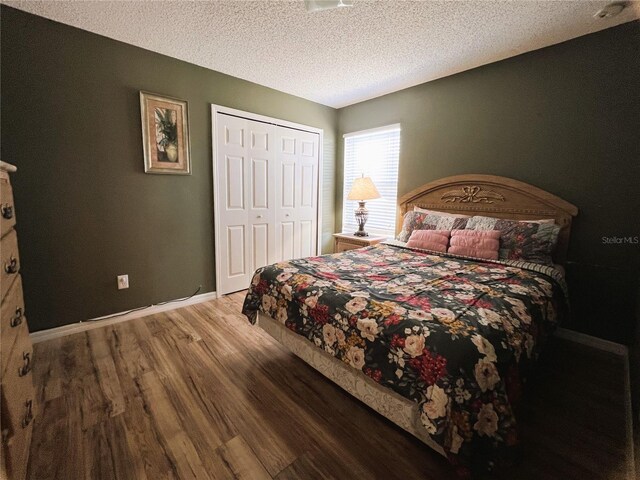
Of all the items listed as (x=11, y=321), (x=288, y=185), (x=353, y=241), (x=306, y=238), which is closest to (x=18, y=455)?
(x=11, y=321)

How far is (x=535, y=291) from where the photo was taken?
1660mm

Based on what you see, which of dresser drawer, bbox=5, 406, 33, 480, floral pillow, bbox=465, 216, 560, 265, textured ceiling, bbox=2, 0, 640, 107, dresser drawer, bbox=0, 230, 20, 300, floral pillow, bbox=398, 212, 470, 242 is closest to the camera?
dresser drawer, bbox=5, 406, 33, 480

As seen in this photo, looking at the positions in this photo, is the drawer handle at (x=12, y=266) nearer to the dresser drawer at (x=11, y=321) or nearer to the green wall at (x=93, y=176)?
the dresser drawer at (x=11, y=321)

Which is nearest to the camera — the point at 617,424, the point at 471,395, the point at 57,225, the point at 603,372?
the point at 471,395

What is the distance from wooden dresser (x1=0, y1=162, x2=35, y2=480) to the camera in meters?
0.99

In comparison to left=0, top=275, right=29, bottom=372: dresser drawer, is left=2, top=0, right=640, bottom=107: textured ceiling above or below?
above

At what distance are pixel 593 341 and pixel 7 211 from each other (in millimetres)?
3988

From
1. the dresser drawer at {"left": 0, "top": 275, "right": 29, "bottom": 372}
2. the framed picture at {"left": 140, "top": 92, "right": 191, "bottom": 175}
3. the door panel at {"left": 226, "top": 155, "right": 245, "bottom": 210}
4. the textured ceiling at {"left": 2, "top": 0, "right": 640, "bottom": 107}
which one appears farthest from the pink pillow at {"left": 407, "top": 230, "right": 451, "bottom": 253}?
the dresser drawer at {"left": 0, "top": 275, "right": 29, "bottom": 372}

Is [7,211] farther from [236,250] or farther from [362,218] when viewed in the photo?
[362,218]

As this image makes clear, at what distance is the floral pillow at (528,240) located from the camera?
221 centimetres

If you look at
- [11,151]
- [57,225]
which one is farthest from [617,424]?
[11,151]

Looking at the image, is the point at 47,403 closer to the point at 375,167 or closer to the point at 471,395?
the point at 471,395

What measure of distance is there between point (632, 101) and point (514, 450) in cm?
263

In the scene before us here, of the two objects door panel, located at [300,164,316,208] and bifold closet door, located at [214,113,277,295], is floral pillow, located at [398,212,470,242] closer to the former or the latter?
door panel, located at [300,164,316,208]
